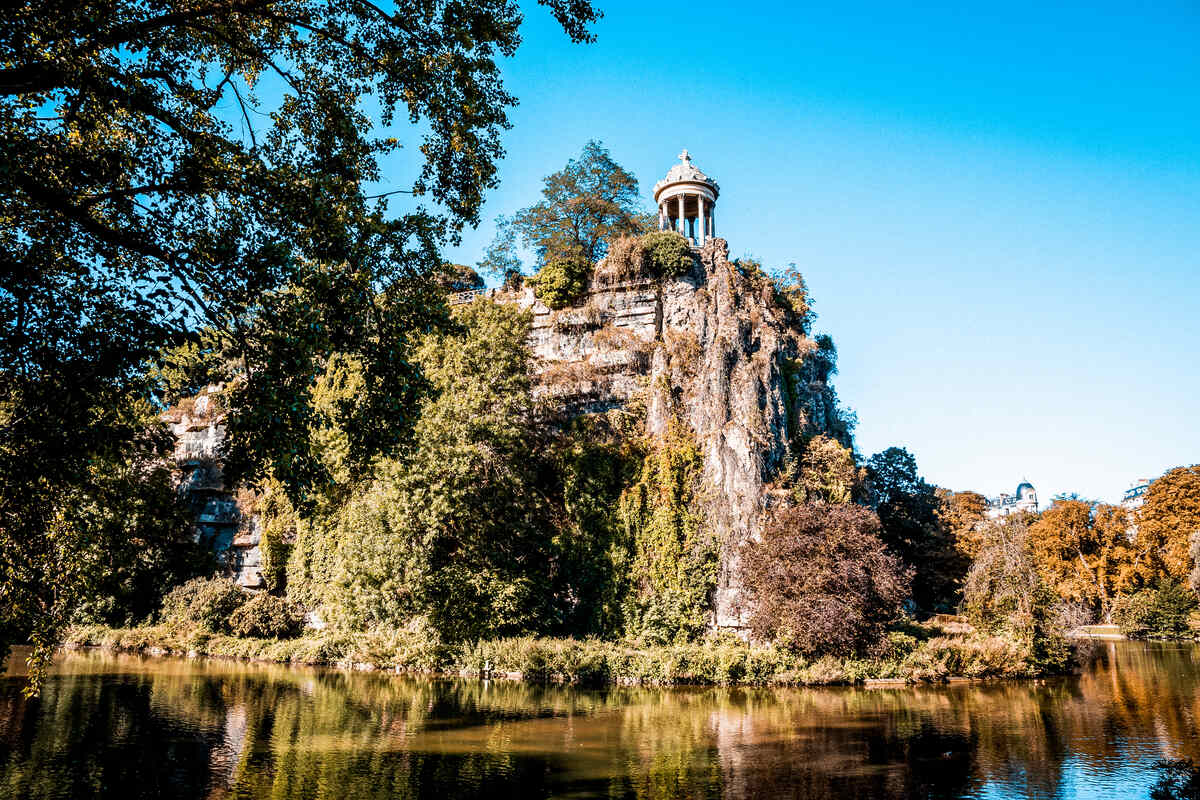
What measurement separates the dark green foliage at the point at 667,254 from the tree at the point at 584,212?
13.7 feet

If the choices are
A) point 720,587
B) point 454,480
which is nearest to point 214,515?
point 454,480

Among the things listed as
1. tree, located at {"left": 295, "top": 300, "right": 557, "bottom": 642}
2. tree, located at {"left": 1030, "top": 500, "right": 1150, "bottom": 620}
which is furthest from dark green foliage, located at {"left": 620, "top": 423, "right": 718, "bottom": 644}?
tree, located at {"left": 1030, "top": 500, "right": 1150, "bottom": 620}

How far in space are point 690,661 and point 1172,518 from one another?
39966mm

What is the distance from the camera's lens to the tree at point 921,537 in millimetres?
37812

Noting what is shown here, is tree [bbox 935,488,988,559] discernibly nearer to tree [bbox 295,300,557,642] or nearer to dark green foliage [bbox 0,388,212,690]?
tree [bbox 295,300,557,642]

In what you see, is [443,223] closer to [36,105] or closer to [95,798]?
[36,105]

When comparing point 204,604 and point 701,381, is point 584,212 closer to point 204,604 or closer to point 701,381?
point 701,381

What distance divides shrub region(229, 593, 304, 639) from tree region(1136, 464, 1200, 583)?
51.5 metres

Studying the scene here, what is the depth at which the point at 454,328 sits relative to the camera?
1064 centimetres

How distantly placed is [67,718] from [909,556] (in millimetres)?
36981

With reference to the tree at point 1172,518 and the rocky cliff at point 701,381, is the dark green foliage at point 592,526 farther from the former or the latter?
the tree at point 1172,518

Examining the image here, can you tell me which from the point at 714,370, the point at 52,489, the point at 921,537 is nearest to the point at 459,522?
the point at 714,370

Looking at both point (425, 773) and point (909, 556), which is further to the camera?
point (909, 556)

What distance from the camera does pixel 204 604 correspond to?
110 feet
